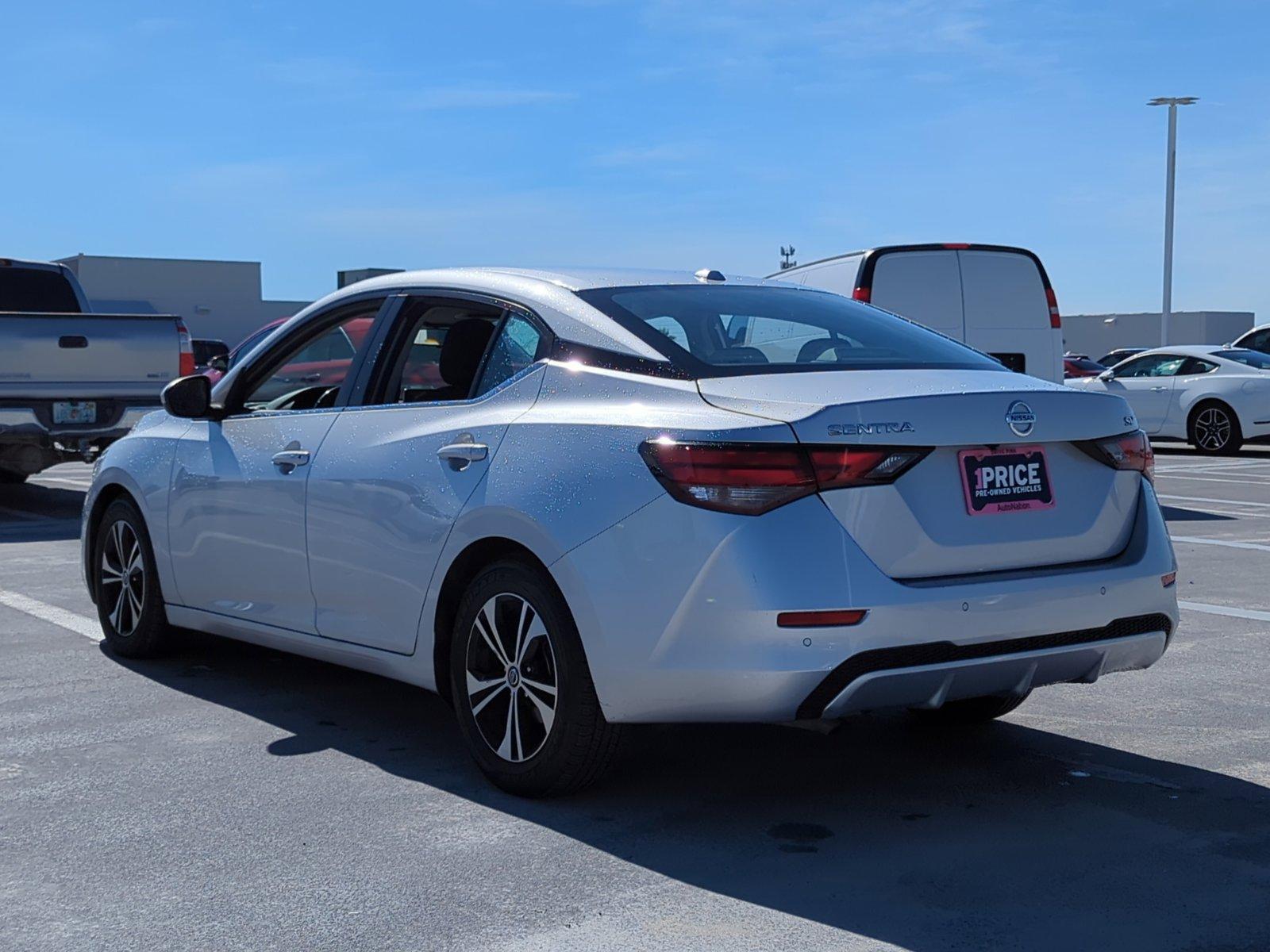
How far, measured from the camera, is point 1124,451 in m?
4.71

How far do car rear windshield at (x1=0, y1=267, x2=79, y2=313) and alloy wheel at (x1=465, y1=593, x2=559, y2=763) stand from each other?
12273mm

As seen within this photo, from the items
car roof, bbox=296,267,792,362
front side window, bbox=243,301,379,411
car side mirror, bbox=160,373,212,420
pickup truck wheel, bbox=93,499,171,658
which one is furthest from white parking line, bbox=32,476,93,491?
car roof, bbox=296,267,792,362

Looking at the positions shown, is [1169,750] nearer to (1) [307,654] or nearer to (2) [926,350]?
(2) [926,350]

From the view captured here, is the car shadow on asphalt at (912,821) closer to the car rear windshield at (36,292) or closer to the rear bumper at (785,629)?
the rear bumper at (785,629)

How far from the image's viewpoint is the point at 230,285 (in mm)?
A: 69250

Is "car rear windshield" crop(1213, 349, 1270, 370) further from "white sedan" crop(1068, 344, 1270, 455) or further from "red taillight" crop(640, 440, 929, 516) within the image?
"red taillight" crop(640, 440, 929, 516)

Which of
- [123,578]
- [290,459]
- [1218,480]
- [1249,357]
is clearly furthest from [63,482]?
[1249,357]

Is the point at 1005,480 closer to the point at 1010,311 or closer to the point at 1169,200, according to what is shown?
the point at 1010,311

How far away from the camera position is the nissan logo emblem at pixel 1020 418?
442 centimetres

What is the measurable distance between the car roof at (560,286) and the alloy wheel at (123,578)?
1.50 m

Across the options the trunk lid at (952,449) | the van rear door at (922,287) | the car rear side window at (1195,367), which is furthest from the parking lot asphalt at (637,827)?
the car rear side window at (1195,367)

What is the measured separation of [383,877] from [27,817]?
48.6 inches

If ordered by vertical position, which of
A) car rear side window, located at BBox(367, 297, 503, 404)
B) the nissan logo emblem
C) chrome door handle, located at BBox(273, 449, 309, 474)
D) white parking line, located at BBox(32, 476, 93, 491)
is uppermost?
car rear side window, located at BBox(367, 297, 503, 404)

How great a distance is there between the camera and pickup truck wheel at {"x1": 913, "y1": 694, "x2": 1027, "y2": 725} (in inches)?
218
